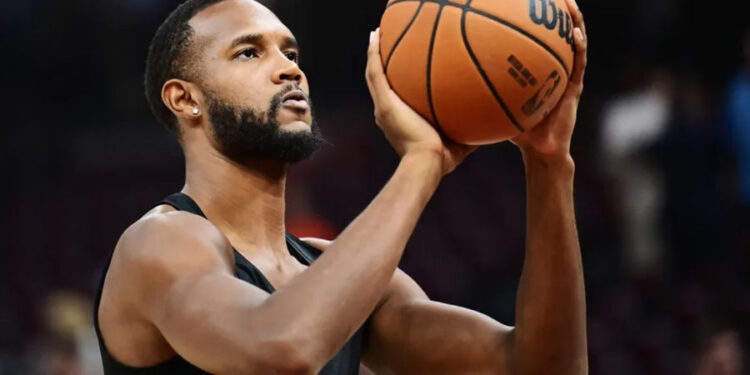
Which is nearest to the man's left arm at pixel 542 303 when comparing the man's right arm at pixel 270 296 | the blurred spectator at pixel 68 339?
the man's right arm at pixel 270 296

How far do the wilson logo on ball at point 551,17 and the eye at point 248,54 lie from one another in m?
0.85

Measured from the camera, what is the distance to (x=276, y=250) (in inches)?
140

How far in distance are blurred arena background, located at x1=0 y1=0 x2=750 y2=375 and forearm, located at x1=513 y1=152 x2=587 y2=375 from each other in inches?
123

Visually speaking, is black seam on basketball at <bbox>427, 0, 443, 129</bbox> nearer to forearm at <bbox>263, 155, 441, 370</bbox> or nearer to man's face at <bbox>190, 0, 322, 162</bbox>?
forearm at <bbox>263, 155, 441, 370</bbox>

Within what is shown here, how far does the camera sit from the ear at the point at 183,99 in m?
3.52

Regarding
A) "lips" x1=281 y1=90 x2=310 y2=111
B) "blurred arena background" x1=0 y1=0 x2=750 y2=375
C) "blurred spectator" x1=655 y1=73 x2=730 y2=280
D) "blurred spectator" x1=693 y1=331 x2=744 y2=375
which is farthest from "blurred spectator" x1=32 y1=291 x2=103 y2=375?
"lips" x1=281 y1=90 x2=310 y2=111

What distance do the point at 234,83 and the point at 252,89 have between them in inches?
2.6

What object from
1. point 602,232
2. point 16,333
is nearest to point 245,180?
point 602,232

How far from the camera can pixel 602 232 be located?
9320mm

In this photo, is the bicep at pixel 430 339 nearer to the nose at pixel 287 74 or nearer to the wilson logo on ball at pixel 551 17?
the nose at pixel 287 74

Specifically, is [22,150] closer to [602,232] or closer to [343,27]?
[343,27]

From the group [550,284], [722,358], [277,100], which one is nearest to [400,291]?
[550,284]

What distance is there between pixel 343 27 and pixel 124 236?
976 cm

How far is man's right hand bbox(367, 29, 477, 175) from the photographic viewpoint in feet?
9.85
